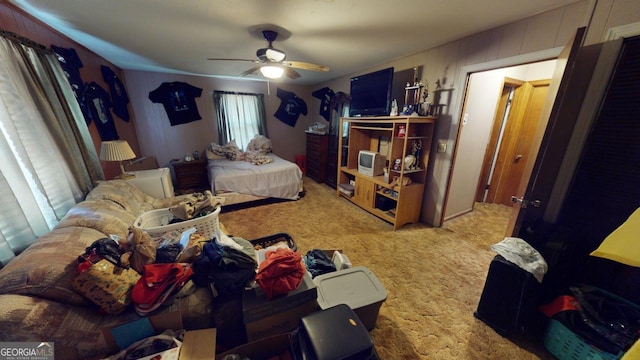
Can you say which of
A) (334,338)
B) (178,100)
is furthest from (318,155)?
(334,338)

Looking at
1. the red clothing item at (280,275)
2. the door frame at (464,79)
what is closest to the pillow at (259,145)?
the door frame at (464,79)

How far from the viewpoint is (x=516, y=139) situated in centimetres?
324

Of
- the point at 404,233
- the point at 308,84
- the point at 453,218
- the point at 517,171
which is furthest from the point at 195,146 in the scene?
the point at 517,171

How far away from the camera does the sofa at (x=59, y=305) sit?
0.82 m

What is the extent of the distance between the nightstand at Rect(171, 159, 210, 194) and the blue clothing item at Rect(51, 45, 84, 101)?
191cm

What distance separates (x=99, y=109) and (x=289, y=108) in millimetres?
3562

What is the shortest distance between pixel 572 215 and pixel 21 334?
3.23 m

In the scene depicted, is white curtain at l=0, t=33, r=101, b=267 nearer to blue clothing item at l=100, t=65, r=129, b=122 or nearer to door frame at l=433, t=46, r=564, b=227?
blue clothing item at l=100, t=65, r=129, b=122

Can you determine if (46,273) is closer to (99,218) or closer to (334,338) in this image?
(99,218)

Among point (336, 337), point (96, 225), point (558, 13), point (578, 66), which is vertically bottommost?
point (336, 337)

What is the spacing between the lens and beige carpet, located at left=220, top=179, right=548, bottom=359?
1392 millimetres

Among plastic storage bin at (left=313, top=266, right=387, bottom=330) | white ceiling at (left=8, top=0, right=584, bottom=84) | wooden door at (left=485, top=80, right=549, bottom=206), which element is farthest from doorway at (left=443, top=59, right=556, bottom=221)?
plastic storage bin at (left=313, top=266, right=387, bottom=330)

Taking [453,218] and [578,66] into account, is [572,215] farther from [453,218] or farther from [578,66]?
[453,218]

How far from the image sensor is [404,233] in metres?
2.69
